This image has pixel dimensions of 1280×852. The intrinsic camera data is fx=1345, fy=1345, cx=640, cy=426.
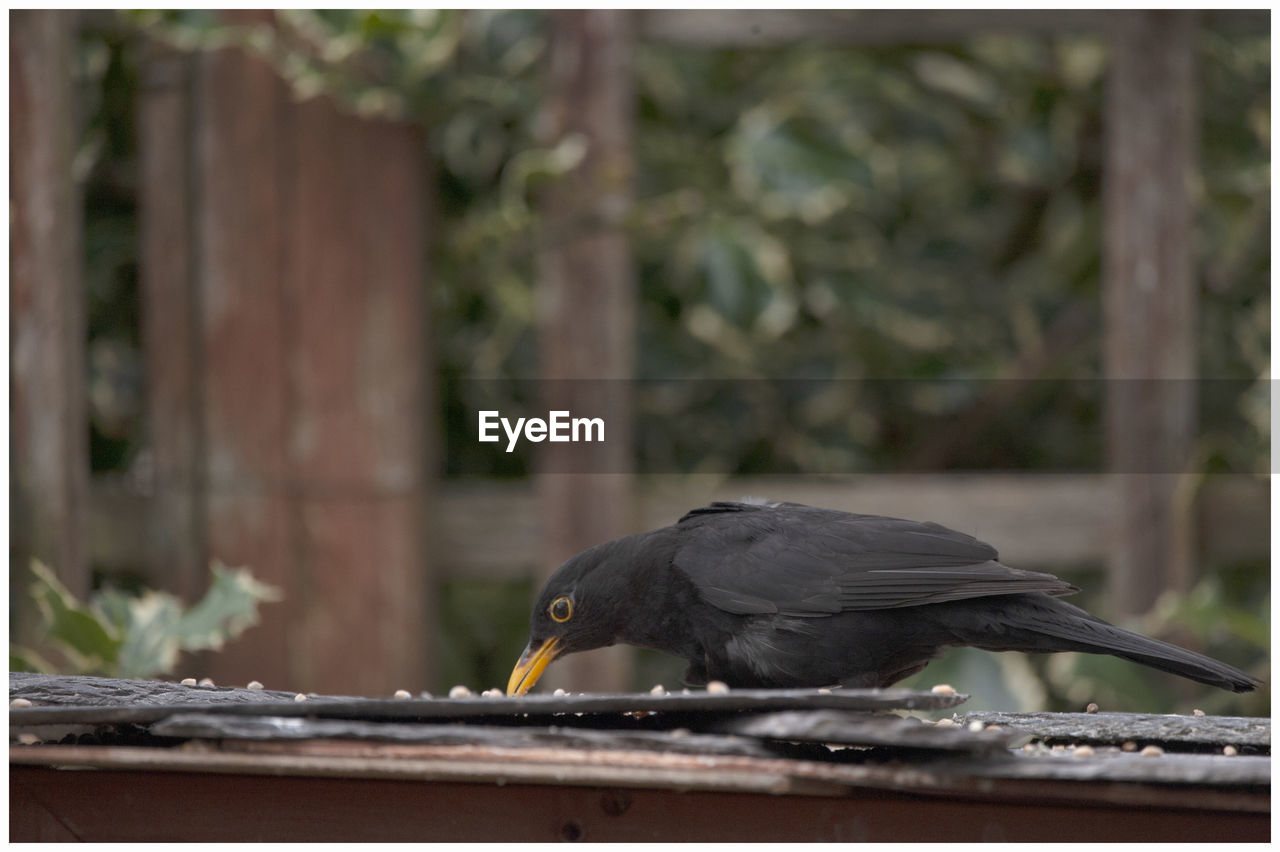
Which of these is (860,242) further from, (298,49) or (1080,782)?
(1080,782)

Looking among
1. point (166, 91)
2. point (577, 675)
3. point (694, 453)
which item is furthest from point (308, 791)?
point (694, 453)

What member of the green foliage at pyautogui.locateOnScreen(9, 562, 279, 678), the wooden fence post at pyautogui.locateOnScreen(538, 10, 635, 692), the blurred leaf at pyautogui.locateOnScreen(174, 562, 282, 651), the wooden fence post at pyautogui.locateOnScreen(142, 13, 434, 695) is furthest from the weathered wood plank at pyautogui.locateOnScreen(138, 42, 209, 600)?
the wooden fence post at pyautogui.locateOnScreen(538, 10, 635, 692)

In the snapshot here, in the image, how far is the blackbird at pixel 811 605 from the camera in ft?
6.10

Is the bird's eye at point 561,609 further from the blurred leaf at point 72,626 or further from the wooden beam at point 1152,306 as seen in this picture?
the wooden beam at point 1152,306

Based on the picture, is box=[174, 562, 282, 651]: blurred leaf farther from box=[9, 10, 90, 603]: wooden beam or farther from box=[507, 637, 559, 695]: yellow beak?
box=[507, 637, 559, 695]: yellow beak

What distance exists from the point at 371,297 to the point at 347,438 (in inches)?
13.7

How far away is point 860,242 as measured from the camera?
4004 mm

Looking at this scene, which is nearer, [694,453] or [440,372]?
[440,372]

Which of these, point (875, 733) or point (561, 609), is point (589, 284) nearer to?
point (561, 609)

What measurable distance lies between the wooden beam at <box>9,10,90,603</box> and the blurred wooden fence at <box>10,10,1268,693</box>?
42 cm

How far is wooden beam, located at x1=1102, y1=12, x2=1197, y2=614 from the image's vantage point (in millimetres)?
3174

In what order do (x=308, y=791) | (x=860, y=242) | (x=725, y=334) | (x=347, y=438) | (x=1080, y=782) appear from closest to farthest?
(x=1080, y=782) < (x=308, y=791) < (x=347, y=438) < (x=725, y=334) < (x=860, y=242)

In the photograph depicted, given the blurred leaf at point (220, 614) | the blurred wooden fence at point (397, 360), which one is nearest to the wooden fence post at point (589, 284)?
the blurred wooden fence at point (397, 360)

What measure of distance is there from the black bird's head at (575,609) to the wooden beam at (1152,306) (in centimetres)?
159
